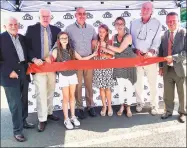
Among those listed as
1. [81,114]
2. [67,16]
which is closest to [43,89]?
[81,114]

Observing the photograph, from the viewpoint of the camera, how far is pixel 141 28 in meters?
5.27

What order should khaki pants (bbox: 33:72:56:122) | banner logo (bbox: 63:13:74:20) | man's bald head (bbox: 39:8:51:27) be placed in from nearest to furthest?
man's bald head (bbox: 39:8:51:27), khaki pants (bbox: 33:72:56:122), banner logo (bbox: 63:13:74:20)

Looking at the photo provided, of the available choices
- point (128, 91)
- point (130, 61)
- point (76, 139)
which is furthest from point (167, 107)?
point (76, 139)

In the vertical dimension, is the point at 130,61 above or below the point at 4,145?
above

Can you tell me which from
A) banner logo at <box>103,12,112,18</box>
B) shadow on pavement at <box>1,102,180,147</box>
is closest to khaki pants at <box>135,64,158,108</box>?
shadow on pavement at <box>1,102,180,147</box>

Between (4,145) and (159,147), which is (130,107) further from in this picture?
(4,145)

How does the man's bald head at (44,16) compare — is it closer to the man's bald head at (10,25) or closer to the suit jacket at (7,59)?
the man's bald head at (10,25)

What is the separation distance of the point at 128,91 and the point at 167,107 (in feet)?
2.89

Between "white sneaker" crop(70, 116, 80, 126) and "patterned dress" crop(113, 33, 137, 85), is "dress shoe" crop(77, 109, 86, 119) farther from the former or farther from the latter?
"patterned dress" crop(113, 33, 137, 85)

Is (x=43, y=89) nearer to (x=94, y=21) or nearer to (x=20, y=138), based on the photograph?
(x=20, y=138)

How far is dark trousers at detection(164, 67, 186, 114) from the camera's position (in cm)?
519

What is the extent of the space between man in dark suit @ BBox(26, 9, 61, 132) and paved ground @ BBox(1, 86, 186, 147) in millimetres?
398

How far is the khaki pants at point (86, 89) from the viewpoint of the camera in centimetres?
540

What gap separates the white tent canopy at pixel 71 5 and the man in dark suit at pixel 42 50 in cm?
97
